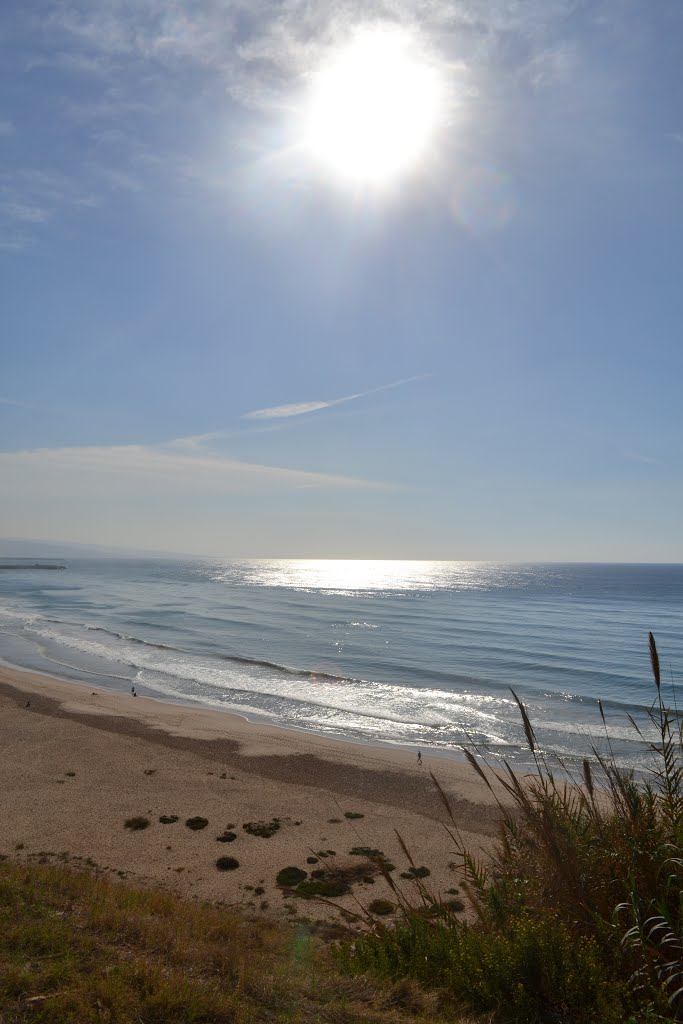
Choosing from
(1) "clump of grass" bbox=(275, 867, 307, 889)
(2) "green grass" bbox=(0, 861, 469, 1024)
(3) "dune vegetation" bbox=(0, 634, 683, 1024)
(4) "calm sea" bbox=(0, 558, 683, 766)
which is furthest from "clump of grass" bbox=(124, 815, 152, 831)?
(3) "dune vegetation" bbox=(0, 634, 683, 1024)

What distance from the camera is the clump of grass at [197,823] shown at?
1386cm

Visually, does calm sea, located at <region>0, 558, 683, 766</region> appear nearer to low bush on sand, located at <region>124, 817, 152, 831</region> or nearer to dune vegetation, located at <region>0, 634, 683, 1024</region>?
dune vegetation, located at <region>0, 634, 683, 1024</region>

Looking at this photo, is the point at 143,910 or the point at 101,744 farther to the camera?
the point at 101,744

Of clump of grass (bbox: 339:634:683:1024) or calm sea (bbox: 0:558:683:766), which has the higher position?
clump of grass (bbox: 339:634:683:1024)

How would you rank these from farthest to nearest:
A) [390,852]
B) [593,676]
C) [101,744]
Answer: [593,676] → [101,744] → [390,852]

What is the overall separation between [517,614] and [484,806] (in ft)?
167

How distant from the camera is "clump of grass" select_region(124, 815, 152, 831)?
13.7 metres

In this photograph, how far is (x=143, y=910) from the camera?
802 cm

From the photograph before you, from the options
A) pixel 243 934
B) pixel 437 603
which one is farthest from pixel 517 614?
pixel 243 934

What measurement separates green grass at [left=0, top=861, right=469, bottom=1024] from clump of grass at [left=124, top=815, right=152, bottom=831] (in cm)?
562

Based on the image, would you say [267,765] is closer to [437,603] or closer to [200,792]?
[200,792]

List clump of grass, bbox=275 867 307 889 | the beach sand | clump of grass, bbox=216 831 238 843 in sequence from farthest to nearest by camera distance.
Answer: clump of grass, bbox=216 831 238 843 < the beach sand < clump of grass, bbox=275 867 307 889

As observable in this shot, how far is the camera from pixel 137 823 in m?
13.8

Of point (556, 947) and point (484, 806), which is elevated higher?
point (556, 947)
